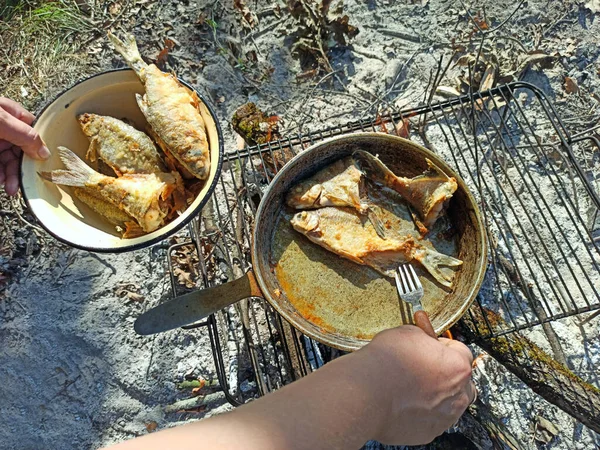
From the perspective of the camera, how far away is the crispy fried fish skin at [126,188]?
80.4 inches

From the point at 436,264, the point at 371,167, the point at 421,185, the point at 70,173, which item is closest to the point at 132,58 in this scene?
the point at 70,173

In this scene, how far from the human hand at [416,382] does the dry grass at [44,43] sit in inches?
130

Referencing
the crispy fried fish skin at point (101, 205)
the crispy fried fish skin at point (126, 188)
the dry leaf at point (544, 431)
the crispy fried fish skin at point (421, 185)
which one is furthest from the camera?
the dry leaf at point (544, 431)

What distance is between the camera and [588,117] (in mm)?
3490

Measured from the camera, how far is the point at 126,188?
2.08m

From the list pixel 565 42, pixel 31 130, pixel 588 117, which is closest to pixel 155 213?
pixel 31 130

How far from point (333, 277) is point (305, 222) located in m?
0.32

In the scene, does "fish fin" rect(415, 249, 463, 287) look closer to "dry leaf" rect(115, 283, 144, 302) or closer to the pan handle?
the pan handle

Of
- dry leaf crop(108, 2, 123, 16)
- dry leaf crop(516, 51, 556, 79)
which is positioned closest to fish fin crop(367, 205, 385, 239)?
dry leaf crop(516, 51, 556, 79)

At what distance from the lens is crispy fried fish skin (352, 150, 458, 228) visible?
2.29m

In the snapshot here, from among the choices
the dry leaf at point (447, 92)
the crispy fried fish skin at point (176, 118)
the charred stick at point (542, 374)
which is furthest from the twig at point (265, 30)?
the charred stick at point (542, 374)

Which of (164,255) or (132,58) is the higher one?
(132,58)

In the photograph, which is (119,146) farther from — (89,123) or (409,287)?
(409,287)

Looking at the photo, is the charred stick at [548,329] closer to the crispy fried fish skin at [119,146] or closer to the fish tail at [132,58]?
the crispy fried fish skin at [119,146]
